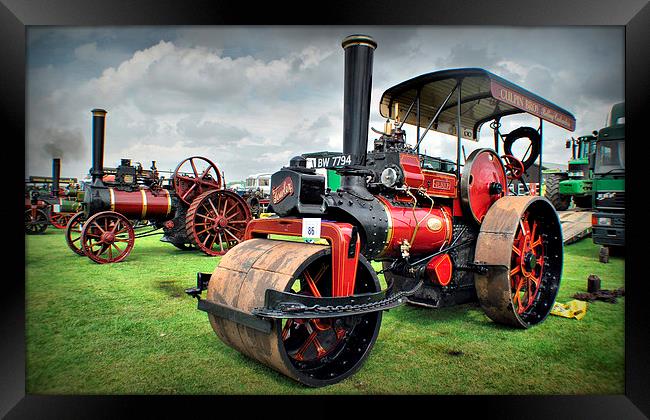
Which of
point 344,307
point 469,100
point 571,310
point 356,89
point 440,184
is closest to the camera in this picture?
point 344,307

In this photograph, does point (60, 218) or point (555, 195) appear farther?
point (60, 218)

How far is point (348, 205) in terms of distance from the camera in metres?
3.13

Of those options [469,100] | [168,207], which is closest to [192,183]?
[168,207]

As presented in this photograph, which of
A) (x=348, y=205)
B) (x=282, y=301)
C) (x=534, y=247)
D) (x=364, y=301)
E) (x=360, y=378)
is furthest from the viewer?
(x=534, y=247)

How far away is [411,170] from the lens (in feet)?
11.9

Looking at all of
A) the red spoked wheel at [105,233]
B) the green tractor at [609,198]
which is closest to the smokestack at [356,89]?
the green tractor at [609,198]

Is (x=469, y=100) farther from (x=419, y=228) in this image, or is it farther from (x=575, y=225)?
(x=575, y=225)

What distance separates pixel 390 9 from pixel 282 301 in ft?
6.54

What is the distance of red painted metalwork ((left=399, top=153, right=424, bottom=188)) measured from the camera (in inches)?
141

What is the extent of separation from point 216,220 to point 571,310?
251 inches

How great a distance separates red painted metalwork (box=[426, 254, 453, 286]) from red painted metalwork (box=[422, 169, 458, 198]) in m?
0.56

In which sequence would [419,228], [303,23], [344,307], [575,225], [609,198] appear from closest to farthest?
[344,307] < [303,23] < [419,228] < [609,198] < [575,225]
